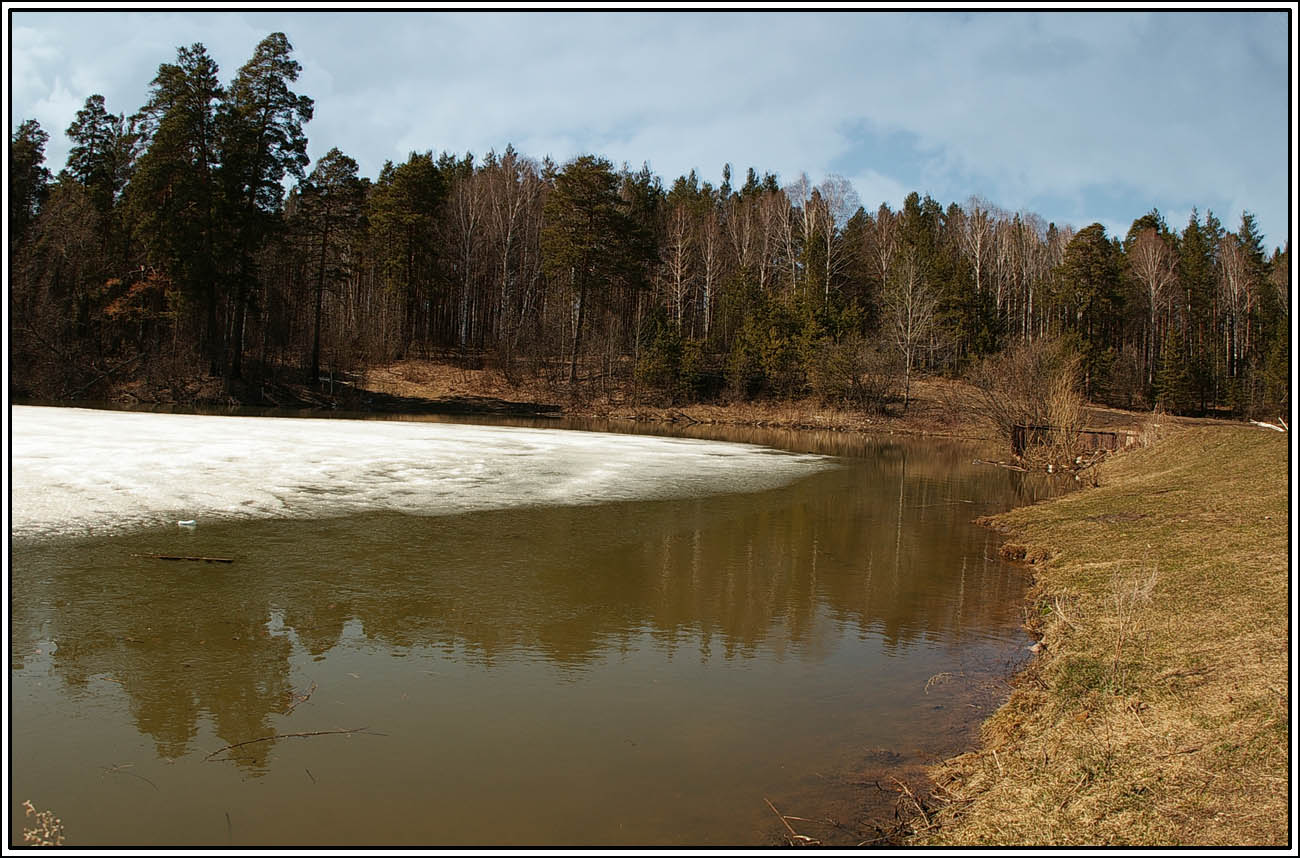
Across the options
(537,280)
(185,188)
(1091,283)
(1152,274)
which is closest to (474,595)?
(185,188)

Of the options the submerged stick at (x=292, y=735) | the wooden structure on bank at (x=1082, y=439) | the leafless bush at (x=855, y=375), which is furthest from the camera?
the leafless bush at (x=855, y=375)

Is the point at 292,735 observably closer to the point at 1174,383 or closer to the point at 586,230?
the point at 586,230

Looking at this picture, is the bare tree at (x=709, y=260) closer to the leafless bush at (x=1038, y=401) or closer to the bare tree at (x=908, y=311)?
the bare tree at (x=908, y=311)

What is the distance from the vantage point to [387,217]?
5188 centimetres

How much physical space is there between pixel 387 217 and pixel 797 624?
49634 mm

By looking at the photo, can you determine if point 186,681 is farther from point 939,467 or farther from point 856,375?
point 856,375

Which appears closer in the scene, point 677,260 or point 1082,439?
point 1082,439

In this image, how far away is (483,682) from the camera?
6.41m

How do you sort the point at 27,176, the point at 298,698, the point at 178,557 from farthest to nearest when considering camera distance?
the point at 27,176
the point at 178,557
the point at 298,698

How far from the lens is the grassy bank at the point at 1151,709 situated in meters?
4.08

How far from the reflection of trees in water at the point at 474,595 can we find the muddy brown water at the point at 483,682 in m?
0.04

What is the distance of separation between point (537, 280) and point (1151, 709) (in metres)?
59.5

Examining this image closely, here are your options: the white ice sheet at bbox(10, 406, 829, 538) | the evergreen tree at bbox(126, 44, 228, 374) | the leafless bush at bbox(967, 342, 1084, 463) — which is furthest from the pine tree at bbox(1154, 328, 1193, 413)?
the evergreen tree at bbox(126, 44, 228, 374)

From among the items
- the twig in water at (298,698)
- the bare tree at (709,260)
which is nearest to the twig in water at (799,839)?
the twig in water at (298,698)
